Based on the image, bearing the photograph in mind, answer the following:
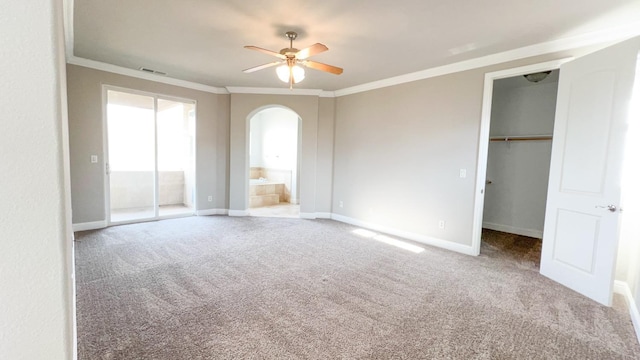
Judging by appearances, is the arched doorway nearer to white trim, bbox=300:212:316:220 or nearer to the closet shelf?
white trim, bbox=300:212:316:220

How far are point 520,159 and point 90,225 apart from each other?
24.8 ft

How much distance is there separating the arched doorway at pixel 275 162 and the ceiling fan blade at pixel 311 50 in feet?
14.0

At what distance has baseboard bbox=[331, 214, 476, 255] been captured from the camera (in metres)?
4.04

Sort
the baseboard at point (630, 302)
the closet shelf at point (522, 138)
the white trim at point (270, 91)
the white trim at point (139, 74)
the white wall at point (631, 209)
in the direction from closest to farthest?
the baseboard at point (630, 302)
the white wall at point (631, 209)
the white trim at point (139, 74)
the closet shelf at point (522, 138)
the white trim at point (270, 91)

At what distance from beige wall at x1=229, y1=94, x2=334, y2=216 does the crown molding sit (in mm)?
1477

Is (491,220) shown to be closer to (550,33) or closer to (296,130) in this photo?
(550,33)

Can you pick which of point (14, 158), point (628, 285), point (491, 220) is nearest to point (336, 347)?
point (14, 158)

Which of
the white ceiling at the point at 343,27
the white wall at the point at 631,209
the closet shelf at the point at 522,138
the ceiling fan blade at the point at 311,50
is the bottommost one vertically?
the white wall at the point at 631,209

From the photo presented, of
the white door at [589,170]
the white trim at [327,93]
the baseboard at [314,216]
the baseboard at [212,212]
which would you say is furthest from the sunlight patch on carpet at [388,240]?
the baseboard at [212,212]

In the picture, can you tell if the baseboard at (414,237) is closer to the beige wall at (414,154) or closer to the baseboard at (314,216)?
the beige wall at (414,154)

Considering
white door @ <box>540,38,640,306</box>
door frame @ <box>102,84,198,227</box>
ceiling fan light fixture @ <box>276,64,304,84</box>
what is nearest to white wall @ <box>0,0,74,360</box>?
ceiling fan light fixture @ <box>276,64,304,84</box>

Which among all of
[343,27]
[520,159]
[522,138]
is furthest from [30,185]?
[520,159]

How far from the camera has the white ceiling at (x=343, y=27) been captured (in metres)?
2.57

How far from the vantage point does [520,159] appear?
525 cm
